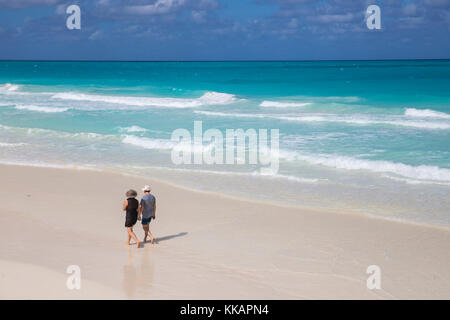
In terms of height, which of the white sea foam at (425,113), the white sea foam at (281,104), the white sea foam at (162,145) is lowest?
the white sea foam at (162,145)

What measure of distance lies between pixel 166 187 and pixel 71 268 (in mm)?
5304

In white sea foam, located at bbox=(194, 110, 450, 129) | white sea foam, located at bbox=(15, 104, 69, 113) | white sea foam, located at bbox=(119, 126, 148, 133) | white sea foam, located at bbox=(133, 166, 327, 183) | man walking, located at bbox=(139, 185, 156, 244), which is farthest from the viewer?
white sea foam, located at bbox=(15, 104, 69, 113)

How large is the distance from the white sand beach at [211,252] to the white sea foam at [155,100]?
2401 centimetres

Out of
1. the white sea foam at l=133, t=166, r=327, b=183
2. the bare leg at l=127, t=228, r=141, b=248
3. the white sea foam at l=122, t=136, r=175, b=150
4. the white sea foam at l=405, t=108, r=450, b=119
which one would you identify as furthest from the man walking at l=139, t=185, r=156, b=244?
the white sea foam at l=405, t=108, r=450, b=119

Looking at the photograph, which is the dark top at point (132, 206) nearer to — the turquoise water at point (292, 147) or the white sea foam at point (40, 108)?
the turquoise water at point (292, 147)

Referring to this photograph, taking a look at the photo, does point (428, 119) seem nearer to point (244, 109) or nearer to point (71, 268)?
point (244, 109)

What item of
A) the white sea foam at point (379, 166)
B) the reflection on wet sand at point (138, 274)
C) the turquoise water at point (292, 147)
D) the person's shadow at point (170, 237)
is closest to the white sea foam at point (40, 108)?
the turquoise water at point (292, 147)

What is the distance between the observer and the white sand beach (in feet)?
23.2

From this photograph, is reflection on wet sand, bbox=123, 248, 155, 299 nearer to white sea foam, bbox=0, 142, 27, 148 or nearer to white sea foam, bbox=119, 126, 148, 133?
white sea foam, bbox=0, 142, 27, 148

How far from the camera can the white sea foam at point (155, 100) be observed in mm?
35531

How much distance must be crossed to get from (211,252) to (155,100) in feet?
101

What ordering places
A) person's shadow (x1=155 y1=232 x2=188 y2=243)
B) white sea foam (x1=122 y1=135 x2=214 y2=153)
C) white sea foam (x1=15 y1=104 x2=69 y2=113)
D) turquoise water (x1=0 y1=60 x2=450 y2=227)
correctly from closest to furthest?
1. person's shadow (x1=155 y1=232 x2=188 y2=243)
2. turquoise water (x1=0 y1=60 x2=450 y2=227)
3. white sea foam (x1=122 y1=135 x2=214 y2=153)
4. white sea foam (x1=15 y1=104 x2=69 y2=113)

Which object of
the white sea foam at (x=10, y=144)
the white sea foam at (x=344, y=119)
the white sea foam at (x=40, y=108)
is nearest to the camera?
the white sea foam at (x=10, y=144)

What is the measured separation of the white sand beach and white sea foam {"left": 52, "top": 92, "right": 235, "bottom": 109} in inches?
945
